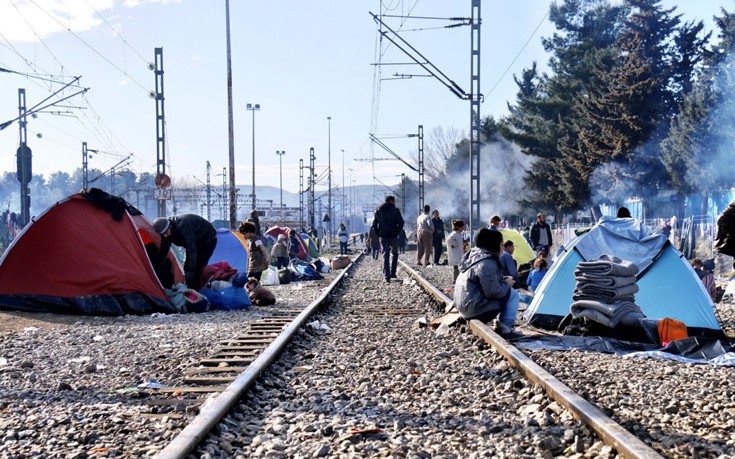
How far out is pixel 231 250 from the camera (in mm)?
18859

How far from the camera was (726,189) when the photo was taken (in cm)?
3500

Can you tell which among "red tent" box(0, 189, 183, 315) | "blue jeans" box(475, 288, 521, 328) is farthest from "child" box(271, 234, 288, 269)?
"blue jeans" box(475, 288, 521, 328)

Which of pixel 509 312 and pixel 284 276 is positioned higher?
pixel 509 312

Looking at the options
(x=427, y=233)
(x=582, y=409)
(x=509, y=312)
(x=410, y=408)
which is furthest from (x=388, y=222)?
(x=582, y=409)

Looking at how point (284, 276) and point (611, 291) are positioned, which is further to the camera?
point (284, 276)

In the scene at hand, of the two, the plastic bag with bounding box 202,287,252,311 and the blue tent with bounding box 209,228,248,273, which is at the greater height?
the blue tent with bounding box 209,228,248,273

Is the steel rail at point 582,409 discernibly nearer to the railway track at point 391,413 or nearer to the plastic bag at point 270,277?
the railway track at point 391,413

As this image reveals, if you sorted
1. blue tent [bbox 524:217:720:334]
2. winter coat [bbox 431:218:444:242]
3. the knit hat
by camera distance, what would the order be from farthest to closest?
winter coat [bbox 431:218:444:242], the knit hat, blue tent [bbox 524:217:720:334]

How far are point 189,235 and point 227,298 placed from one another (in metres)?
1.15

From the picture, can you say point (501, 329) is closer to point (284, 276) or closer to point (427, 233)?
point (284, 276)

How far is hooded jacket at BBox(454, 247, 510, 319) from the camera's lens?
9273 millimetres

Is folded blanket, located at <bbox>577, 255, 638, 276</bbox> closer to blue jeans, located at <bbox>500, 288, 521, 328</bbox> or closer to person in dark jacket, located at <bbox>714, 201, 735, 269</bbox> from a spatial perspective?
blue jeans, located at <bbox>500, 288, 521, 328</bbox>

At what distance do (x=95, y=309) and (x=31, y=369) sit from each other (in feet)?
15.7

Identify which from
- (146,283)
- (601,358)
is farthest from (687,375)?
(146,283)
